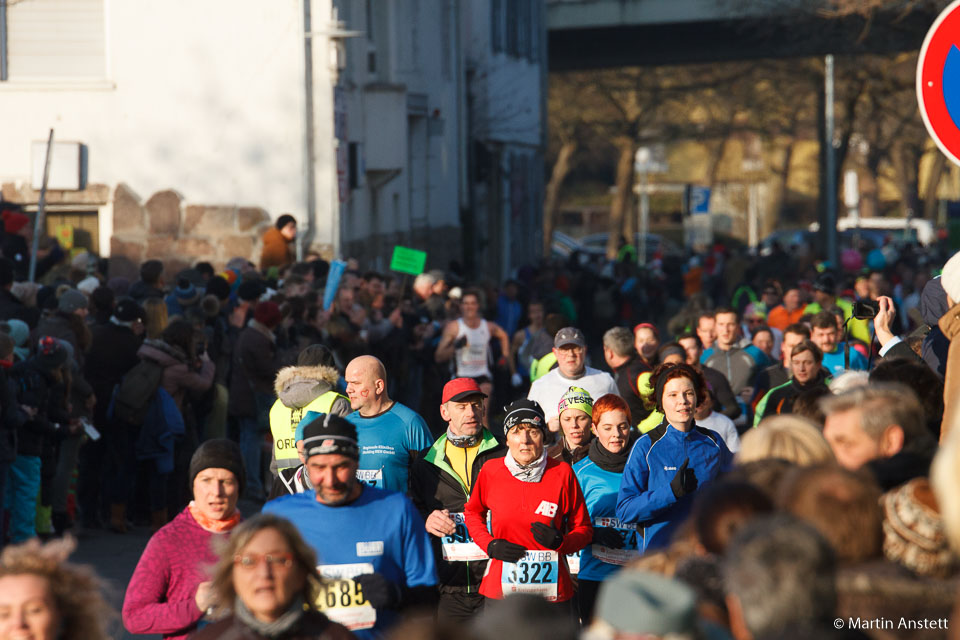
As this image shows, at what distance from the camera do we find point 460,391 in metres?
7.77

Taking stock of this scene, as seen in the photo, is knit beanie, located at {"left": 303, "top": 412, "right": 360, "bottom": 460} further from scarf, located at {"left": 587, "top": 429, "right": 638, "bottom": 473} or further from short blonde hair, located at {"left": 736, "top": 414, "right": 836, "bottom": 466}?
scarf, located at {"left": 587, "top": 429, "right": 638, "bottom": 473}

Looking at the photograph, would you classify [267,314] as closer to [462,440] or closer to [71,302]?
[71,302]

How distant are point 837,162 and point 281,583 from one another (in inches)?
1325

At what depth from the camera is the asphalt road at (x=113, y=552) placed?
10086 mm

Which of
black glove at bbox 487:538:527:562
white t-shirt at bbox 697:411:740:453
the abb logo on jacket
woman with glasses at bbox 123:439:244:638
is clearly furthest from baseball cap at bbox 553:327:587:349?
woman with glasses at bbox 123:439:244:638

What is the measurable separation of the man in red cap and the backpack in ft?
14.0

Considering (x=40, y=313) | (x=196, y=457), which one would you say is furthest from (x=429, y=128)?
(x=196, y=457)

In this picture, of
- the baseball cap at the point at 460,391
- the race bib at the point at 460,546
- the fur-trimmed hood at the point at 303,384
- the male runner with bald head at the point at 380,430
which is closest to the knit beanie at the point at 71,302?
the fur-trimmed hood at the point at 303,384

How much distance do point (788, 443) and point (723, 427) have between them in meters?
3.96

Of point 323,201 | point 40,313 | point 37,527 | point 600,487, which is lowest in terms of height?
point 37,527

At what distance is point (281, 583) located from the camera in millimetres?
4500

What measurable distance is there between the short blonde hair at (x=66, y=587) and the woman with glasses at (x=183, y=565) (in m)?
0.91

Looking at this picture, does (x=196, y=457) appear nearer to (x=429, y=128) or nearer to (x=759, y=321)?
(x=759, y=321)

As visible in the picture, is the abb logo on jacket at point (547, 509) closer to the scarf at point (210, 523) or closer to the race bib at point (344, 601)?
the scarf at point (210, 523)
